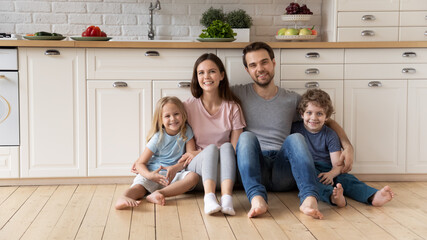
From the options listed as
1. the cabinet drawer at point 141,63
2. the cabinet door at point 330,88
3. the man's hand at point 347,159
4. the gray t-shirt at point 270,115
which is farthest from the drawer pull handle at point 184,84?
the man's hand at point 347,159

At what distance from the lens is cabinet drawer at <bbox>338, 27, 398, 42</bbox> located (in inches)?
146

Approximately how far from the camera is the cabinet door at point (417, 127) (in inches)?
135

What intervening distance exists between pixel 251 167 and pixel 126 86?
1055 mm

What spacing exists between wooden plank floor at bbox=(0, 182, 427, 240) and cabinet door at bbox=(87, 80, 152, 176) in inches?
11.9

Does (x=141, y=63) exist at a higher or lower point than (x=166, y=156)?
higher

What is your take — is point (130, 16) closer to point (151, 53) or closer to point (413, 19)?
point (151, 53)

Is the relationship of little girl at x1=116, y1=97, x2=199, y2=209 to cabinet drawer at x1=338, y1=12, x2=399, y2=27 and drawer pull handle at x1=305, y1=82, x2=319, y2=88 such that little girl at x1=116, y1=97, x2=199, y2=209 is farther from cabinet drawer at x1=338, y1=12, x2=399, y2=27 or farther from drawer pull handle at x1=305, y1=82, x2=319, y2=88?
cabinet drawer at x1=338, y1=12, x2=399, y2=27

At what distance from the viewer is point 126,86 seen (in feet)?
10.8

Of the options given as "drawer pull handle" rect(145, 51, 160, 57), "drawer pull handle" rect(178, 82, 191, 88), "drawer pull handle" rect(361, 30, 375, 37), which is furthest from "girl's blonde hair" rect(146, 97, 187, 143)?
"drawer pull handle" rect(361, 30, 375, 37)

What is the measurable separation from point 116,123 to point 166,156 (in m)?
0.45

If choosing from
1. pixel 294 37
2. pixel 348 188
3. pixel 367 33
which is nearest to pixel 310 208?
pixel 348 188

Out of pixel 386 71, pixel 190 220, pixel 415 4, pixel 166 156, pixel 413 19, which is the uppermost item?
pixel 415 4

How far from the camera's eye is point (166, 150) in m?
3.07

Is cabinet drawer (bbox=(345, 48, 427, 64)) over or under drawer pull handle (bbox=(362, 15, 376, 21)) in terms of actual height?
under
